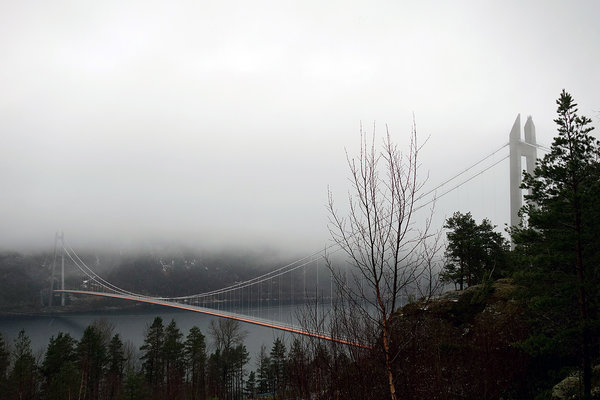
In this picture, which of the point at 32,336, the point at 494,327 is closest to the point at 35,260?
the point at 32,336

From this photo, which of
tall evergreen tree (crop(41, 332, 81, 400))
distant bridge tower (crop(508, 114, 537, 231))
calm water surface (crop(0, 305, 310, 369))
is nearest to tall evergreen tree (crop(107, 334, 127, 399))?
tall evergreen tree (crop(41, 332, 81, 400))

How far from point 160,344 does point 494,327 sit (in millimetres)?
28321

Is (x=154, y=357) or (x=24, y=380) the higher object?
(x=24, y=380)

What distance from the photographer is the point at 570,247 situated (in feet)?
24.0

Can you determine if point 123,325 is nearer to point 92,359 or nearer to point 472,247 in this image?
point 92,359

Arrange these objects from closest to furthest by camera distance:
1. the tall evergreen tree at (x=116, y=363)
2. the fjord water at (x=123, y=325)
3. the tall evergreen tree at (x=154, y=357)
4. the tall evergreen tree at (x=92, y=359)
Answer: the tall evergreen tree at (x=92, y=359) → the tall evergreen tree at (x=116, y=363) → the tall evergreen tree at (x=154, y=357) → the fjord water at (x=123, y=325)

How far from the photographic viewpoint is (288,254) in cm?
6006

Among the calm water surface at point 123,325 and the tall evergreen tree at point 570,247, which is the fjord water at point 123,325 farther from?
the tall evergreen tree at point 570,247

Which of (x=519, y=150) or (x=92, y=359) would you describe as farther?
(x=92, y=359)

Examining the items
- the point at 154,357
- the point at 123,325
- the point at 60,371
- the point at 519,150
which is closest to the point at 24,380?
the point at 60,371

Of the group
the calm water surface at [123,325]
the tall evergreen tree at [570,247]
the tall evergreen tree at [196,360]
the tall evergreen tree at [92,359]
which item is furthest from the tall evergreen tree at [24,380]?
the tall evergreen tree at [570,247]

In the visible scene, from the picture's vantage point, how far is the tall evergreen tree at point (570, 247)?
700cm

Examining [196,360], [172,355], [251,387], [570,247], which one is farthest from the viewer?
[172,355]

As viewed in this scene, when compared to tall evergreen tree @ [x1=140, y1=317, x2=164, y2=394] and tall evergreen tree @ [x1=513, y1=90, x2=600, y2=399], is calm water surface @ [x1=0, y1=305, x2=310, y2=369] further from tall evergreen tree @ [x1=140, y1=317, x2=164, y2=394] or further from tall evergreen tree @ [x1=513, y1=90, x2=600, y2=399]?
tall evergreen tree @ [x1=513, y1=90, x2=600, y2=399]
